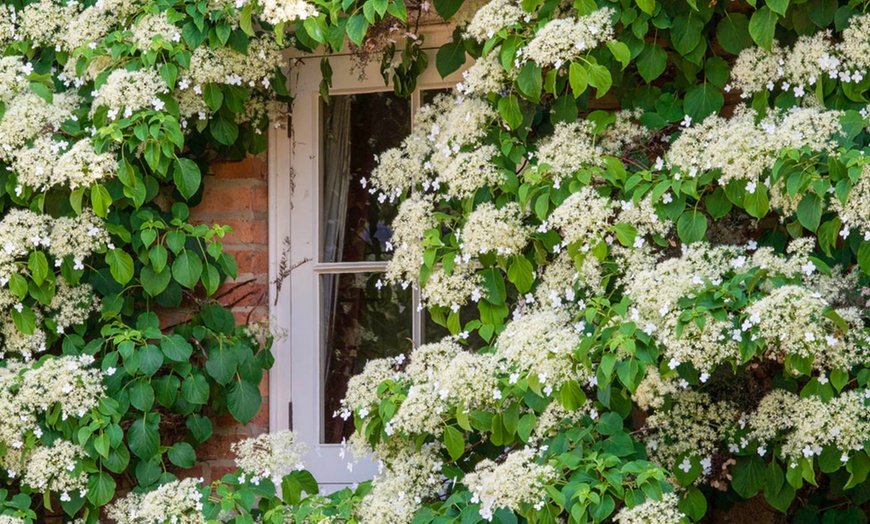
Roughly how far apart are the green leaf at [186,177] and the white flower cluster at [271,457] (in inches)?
28.3

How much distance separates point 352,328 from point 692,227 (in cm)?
123

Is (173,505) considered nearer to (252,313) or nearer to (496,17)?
(252,313)

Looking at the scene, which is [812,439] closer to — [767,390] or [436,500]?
[767,390]

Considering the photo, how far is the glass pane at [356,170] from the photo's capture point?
363cm

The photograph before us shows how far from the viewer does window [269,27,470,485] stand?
359 cm

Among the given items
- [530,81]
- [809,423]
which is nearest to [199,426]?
[530,81]

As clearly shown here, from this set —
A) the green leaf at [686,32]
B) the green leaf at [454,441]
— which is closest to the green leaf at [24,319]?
the green leaf at [454,441]

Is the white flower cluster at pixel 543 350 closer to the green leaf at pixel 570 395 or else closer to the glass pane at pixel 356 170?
the green leaf at pixel 570 395

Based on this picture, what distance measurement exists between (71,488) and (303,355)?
78cm

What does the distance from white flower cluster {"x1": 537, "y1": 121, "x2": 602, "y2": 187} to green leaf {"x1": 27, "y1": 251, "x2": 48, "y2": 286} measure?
4.59 feet

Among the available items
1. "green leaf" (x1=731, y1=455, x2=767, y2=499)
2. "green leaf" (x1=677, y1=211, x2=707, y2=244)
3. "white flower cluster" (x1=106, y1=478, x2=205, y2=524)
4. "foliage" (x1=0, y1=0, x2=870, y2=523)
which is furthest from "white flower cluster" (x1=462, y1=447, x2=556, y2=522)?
"white flower cluster" (x1=106, y1=478, x2=205, y2=524)

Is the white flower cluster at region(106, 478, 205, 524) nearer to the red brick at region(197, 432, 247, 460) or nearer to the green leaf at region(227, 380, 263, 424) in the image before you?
the green leaf at region(227, 380, 263, 424)

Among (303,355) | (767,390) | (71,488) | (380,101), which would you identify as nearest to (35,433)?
(71,488)

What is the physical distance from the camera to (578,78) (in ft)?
9.41
